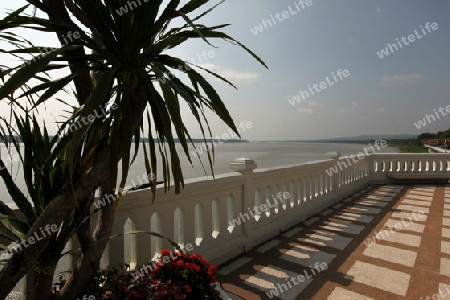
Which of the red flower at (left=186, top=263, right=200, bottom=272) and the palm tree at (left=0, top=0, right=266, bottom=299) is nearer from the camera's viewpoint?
the palm tree at (left=0, top=0, right=266, bottom=299)

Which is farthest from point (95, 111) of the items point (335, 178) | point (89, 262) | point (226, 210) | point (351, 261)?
point (335, 178)

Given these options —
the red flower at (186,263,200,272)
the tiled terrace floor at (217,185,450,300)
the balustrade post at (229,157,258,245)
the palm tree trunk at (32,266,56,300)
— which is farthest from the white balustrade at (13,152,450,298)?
the palm tree trunk at (32,266,56,300)

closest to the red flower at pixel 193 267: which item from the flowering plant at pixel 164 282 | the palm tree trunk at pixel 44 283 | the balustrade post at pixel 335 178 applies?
the flowering plant at pixel 164 282

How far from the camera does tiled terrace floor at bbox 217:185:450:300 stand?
240 cm

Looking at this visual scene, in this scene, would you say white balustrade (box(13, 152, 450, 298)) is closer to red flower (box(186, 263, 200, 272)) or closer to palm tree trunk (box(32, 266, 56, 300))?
red flower (box(186, 263, 200, 272))

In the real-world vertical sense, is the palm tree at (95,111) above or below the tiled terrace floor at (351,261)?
above

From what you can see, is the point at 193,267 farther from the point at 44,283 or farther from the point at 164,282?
the point at 44,283

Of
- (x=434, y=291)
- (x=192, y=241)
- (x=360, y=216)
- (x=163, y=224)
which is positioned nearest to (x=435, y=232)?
(x=360, y=216)

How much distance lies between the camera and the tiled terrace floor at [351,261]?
2402mm

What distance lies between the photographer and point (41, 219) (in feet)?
3.75

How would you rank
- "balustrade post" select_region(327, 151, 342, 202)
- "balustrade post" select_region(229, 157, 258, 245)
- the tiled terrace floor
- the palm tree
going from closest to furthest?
the palm tree < the tiled terrace floor < "balustrade post" select_region(229, 157, 258, 245) < "balustrade post" select_region(327, 151, 342, 202)

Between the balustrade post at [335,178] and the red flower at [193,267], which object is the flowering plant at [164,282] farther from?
the balustrade post at [335,178]

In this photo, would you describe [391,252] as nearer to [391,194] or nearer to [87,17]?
[87,17]

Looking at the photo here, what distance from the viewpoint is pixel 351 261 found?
2971 millimetres
